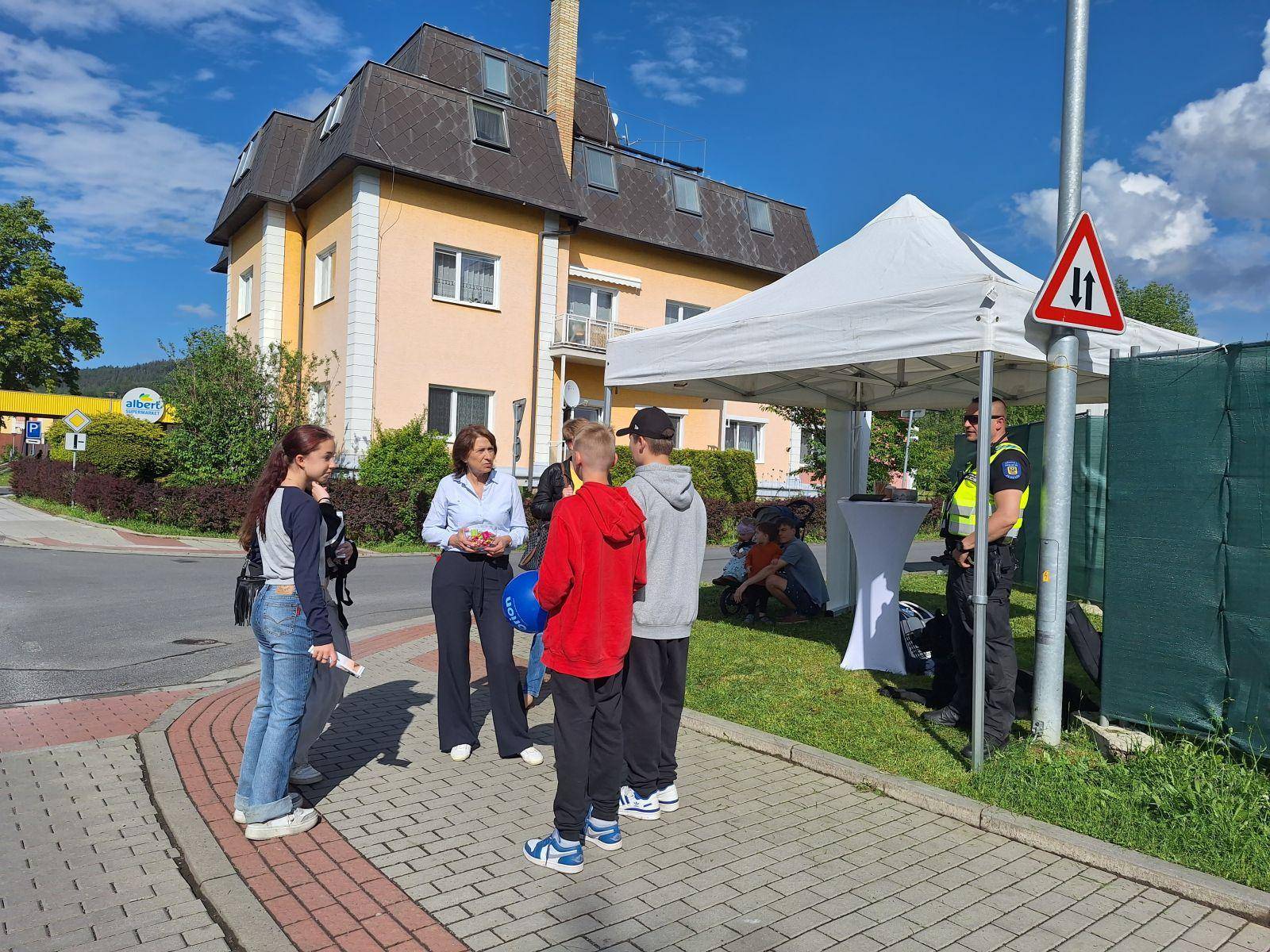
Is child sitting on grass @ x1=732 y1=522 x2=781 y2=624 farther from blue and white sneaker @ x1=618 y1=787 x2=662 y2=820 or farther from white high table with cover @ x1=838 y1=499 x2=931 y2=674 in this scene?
blue and white sneaker @ x1=618 y1=787 x2=662 y2=820

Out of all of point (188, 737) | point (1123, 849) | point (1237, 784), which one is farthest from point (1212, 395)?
point (188, 737)

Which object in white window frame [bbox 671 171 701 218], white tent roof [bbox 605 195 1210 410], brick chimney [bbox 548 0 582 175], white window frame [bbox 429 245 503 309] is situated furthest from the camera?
white window frame [bbox 671 171 701 218]

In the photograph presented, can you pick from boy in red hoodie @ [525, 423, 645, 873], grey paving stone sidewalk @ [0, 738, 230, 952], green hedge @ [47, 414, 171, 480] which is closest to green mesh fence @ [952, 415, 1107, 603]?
boy in red hoodie @ [525, 423, 645, 873]

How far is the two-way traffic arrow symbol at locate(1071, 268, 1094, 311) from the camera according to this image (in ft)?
15.7

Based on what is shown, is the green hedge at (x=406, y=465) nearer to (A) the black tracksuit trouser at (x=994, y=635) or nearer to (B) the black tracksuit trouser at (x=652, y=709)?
(A) the black tracksuit trouser at (x=994, y=635)

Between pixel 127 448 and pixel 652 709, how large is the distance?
67.4 feet

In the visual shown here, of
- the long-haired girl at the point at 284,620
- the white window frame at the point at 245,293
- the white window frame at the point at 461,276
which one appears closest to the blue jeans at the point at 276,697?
the long-haired girl at the point at 284,620

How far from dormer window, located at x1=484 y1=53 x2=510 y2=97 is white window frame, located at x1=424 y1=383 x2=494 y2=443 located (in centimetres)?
845

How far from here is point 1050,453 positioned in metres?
5.03

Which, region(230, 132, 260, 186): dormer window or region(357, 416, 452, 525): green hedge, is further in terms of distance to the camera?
region(230, 132, 260, 186): dormer window

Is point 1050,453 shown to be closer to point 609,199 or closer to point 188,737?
point 188,737

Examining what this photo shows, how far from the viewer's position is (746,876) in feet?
12.0

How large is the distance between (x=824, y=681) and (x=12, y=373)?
170 ft

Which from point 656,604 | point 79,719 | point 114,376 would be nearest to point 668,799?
point 656,604
